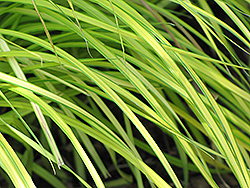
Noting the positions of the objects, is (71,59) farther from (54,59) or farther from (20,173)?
(20,173)

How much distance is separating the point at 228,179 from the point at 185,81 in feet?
1.86

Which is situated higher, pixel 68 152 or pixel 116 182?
pixel 68 152

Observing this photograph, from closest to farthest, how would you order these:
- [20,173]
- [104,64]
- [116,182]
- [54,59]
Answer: [20,173] < [54,59] < [104,64] < [116,182]

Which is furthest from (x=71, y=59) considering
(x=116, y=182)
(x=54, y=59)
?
(x=116, y=182)

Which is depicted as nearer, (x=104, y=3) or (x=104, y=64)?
(x=104, y=3)

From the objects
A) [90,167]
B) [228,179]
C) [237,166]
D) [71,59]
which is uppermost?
[71,59]

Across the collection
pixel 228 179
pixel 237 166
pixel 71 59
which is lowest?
pixel 228 179

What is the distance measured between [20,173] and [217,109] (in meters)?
0.31

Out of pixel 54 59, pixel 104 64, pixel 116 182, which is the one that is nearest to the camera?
pixel 54 59

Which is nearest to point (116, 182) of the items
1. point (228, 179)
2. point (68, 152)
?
point (68, 152)

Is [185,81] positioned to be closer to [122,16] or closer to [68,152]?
[122,16]

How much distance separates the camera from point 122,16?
1.33ft

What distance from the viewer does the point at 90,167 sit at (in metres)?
0.34

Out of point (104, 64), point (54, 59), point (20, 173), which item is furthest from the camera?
point (104, 64)
